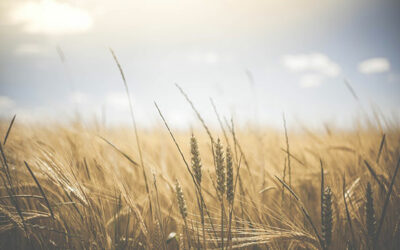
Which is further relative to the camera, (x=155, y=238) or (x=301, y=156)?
(x=301, y=156)

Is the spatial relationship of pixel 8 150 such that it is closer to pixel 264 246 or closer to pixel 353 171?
pixel 264 246

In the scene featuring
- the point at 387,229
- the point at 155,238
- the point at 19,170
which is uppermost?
the point at 19,170

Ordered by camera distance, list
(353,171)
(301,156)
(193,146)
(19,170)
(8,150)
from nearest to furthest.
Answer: (193,146), (19,170), (8,150), (353,171), (301,156)

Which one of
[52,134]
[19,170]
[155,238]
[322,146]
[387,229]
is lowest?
[387,229]

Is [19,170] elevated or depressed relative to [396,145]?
elevated

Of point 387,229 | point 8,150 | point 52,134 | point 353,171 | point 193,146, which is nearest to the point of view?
point 193,146

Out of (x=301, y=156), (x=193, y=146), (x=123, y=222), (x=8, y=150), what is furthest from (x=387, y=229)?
(x=8, y=150)

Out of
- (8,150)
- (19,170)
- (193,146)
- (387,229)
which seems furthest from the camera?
(8,150)

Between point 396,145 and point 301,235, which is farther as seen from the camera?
point 396,145

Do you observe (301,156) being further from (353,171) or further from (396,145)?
(396,145)

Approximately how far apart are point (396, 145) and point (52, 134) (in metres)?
2.53

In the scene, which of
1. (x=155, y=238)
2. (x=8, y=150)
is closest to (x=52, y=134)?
(x=8, y=150)

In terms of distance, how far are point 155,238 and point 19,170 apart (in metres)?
0.67

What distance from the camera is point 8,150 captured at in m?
0.95
